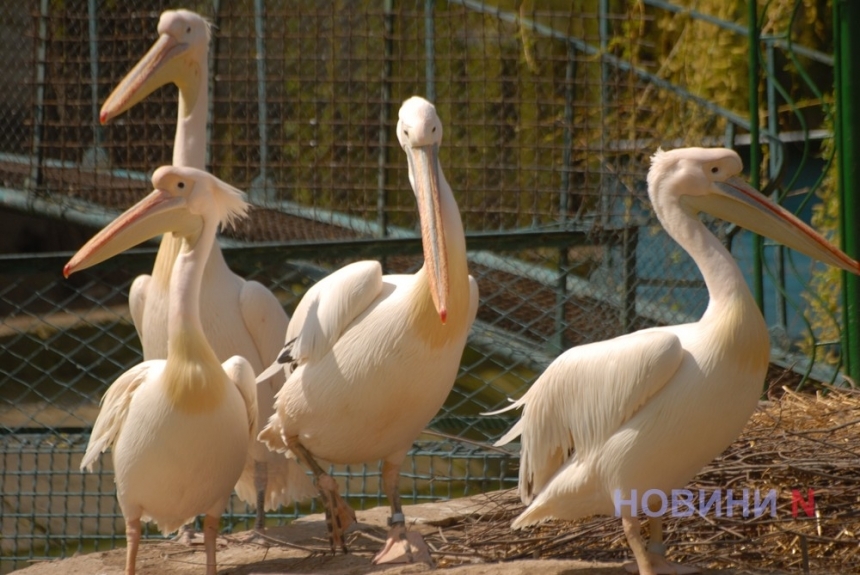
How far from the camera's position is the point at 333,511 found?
427 cm

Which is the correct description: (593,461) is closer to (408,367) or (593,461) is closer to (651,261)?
(408,367)

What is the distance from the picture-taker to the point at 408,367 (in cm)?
388

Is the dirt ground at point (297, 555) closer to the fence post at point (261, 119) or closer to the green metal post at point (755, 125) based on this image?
the green metal post at point (755, 125)

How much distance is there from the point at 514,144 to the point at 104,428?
245 centimetres

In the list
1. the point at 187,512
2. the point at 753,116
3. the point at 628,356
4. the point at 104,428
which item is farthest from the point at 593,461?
the point at 753,116

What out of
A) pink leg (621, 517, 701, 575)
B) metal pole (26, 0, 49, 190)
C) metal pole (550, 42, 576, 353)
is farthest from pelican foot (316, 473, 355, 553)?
metal pole (26, 0, 49, 190)

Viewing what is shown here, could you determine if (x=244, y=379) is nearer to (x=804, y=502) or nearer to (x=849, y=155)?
(x=804, y=502)

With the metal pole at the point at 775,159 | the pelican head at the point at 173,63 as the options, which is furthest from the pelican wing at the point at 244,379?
the metal pole at the point at 775,159

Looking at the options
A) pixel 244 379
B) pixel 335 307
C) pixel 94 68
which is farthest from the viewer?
pixel 94 68

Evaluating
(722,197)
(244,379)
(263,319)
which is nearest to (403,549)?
(244,379)

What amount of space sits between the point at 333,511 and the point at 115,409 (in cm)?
82

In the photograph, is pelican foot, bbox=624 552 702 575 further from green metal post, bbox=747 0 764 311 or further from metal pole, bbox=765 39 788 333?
metal pole, bbox=765 39 788 333

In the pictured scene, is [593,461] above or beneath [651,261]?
beneath

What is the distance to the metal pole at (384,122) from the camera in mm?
5797
